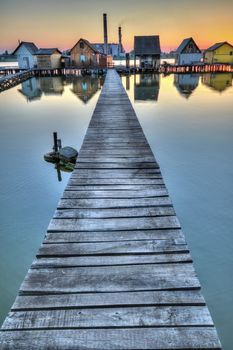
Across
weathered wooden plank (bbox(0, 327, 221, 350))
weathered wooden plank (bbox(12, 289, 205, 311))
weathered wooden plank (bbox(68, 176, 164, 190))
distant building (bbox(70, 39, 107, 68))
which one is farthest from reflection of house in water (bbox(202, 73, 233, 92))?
weathered wooden plank (bbox(0, 327, 221, 350))

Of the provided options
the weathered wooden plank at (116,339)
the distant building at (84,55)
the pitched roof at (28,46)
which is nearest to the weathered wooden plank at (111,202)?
the weathered wooden plank at (116,339)

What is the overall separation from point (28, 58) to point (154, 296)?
56734 millimetres

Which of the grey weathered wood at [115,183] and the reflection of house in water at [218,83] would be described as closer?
the grey weathered wood at [115,183]

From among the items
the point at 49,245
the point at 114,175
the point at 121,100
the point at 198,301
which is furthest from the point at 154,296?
the point at 121,100

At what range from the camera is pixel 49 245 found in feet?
11.4

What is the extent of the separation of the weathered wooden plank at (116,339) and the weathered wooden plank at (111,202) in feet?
7.46

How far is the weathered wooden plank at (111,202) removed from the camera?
4465mm

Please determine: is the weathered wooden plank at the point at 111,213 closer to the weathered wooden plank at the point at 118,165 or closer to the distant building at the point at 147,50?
the weathered wooden plank at the point at 118,165

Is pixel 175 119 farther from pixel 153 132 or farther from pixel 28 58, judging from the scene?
pixel 28 58

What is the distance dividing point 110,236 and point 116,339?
1.49 m

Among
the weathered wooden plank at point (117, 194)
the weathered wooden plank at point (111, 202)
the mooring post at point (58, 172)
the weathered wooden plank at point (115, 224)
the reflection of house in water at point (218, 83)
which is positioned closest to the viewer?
the weathered wooden plank at point (115, 224)

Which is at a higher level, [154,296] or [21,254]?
[154,296]

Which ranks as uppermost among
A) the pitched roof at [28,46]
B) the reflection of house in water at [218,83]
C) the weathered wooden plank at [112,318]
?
the pitched roof at [28,46]

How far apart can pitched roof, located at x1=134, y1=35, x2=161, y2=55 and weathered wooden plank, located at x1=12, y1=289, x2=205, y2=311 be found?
5347 centimetres
